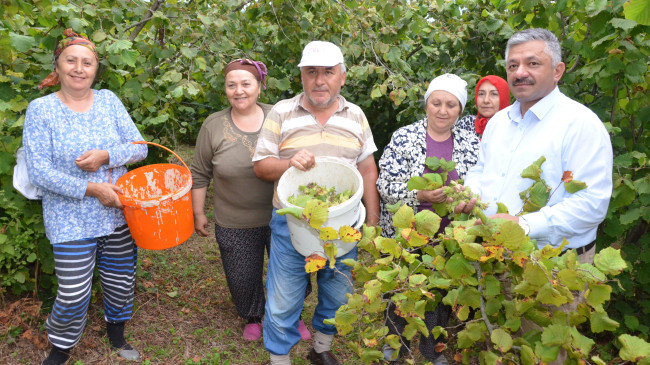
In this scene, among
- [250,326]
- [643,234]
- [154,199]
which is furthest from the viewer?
[250,326]


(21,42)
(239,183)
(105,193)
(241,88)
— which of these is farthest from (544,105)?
(21,42)

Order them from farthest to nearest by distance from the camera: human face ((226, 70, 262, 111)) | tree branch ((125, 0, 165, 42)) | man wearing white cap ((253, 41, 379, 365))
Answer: tree branch ((125, 0, 165, 42)), human face ((226, 70, 262, 111)), man wearing white cap ((253, 41, 379, 365))

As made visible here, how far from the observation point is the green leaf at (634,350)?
1.12 metres

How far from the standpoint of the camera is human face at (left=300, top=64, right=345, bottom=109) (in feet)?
8.51

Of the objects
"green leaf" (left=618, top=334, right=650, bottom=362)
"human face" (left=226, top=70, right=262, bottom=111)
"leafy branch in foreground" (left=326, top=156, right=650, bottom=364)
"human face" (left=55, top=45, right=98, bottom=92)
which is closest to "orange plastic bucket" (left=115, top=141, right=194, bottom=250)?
"human face" (left=55, top=45, right=98, bottom=92)

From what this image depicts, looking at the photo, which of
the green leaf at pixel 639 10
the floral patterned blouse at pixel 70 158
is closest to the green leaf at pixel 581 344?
the green leaf at pixel 639 10

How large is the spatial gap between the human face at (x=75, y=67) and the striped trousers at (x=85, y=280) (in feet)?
2.68

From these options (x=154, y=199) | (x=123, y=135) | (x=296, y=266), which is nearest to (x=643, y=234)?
(x=296, y=266)

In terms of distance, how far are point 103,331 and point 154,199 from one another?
1.35 metres

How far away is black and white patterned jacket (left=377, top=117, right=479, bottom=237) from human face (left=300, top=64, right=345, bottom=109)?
492 millimetres

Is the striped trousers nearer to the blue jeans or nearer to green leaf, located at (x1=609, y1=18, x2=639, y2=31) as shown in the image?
the blue jeans

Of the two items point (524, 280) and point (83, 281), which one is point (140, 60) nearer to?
point (83, 281)

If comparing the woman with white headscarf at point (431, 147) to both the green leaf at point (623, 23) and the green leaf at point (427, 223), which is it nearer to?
the green leaf at point (623, 23)

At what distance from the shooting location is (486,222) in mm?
1330
